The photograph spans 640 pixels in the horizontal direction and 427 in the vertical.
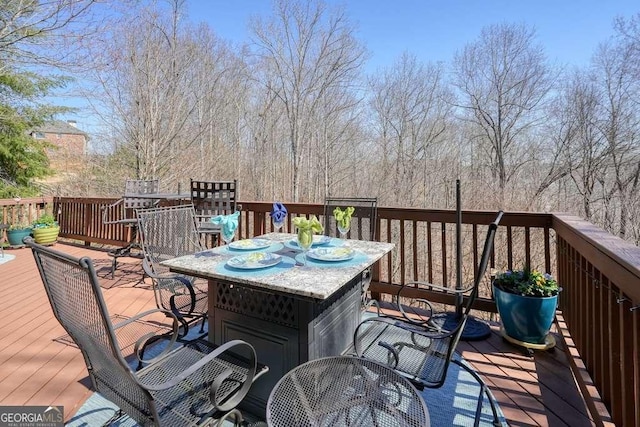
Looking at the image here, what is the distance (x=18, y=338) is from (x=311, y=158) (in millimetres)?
9297

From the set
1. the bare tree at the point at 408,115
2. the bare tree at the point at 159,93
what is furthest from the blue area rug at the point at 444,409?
the bare tree at the point at 408,115

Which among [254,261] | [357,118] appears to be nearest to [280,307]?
[254,261]

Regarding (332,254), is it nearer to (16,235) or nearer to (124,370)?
(124,370)

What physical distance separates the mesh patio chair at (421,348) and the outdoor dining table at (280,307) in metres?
0.21

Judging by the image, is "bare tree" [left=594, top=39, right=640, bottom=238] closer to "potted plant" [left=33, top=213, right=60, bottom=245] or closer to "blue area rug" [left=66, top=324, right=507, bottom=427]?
"blue area rug" [left=66, top=324, right=507, bottom=427]

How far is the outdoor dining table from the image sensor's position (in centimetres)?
161

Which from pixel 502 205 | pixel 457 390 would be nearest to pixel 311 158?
pixel 502 205

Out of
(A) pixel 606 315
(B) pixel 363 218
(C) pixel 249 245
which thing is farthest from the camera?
(B) pixel 363 218

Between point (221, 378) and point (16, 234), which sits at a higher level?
point (16, 234)

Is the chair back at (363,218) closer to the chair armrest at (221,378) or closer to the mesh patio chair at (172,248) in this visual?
the mesh patio chair at (172,248)

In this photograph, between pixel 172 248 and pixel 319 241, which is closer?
pixel 319 241

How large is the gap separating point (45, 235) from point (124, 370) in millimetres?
6818

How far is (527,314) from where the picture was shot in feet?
7.88

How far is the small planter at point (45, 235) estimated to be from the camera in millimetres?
6113
